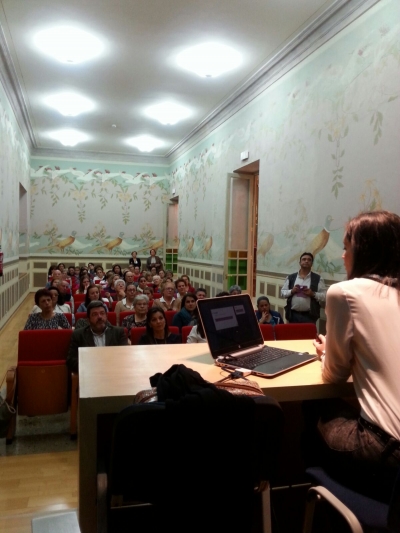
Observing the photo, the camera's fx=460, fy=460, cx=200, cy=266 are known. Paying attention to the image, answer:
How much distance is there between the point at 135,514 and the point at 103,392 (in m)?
0.79

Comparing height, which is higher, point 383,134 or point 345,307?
point 383,134

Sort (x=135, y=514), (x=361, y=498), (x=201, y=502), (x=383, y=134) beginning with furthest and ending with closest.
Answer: (x=383, y=134)
(x=135, y=514)
(x=361, y=498)
(x=201, y=502)

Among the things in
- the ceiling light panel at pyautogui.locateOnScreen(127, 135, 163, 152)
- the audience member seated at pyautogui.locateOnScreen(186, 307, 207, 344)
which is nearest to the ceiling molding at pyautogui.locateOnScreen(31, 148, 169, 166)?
the ceiling light panel at pyautogui.locateOnScreen(127, 135, 163, 152)

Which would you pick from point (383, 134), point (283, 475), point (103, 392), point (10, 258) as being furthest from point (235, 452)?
point (10, 258)

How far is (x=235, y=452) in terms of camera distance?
1109mm

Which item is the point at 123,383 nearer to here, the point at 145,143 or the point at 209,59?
the point at 209,59

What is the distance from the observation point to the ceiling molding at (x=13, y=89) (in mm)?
6256

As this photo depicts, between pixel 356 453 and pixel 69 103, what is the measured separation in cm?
844

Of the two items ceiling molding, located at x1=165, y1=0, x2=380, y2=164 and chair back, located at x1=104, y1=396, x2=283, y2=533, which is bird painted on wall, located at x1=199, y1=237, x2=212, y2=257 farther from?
chair back, located at x1=104, y1=396, x2=283, y2=533

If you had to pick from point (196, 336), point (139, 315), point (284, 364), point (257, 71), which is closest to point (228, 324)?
point (284, 364)

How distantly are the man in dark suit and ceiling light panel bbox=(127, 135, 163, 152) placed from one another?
7.87 metres

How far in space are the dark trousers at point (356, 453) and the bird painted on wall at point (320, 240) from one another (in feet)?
12.4

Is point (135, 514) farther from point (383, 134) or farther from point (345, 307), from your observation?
point (383, 134)

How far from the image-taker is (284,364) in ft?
5.76
